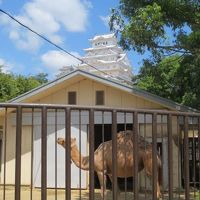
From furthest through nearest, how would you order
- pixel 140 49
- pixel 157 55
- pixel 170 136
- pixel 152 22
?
pixel 157 55 → pixel 140 49 → pixel 152 22 → pixel 170 136

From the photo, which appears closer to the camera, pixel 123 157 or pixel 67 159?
pixel 67 159

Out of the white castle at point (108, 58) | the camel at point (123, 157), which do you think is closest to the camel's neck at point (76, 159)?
the camel at point (123, 157)

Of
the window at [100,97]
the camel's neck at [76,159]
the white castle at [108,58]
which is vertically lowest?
the camel's neck at [76,159]

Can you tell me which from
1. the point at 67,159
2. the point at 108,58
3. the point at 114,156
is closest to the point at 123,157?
the point at 114,156

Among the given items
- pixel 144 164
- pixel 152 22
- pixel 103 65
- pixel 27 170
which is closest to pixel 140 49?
pixel 152 22

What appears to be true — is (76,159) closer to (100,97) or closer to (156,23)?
(156,23)

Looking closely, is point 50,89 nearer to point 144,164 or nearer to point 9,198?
point 9,198

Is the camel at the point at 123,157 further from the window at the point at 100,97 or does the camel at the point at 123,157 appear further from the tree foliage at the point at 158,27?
the window at the point at 100,97

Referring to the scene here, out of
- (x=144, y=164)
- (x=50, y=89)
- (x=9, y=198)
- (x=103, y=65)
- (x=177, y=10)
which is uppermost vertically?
(x=103, y=65)

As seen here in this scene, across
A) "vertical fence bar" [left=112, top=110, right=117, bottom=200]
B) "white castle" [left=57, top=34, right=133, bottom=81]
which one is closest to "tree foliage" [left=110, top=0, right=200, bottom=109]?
"vertical fence bar" [left=112, top=110, right=117, bottom=200]

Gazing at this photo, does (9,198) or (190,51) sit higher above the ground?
(190,51)

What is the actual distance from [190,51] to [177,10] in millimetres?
1211

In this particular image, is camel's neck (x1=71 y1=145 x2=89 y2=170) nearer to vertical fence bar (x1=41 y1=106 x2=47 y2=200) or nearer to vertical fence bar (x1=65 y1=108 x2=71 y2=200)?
vertical fence bar (x1=65 y1=108 x2=71 y2=200)

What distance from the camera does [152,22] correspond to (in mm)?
11812
